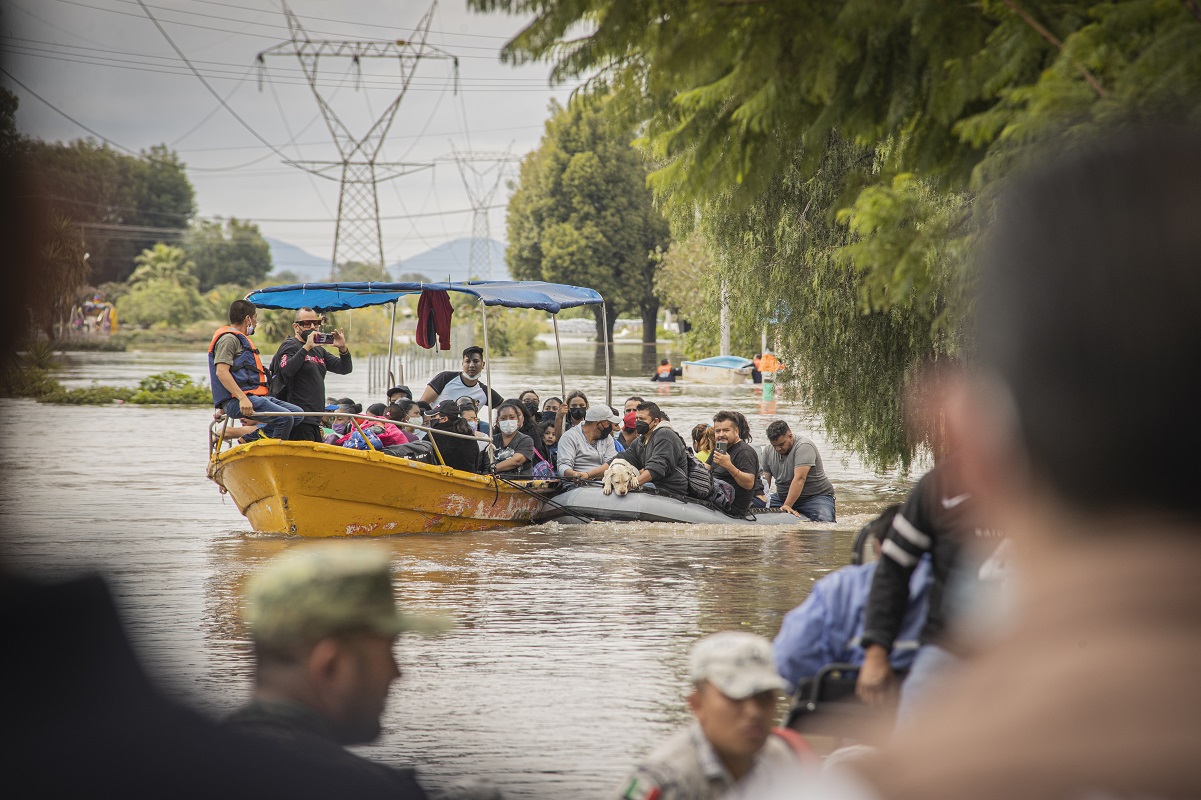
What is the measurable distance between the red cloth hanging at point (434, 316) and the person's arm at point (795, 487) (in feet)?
18.6

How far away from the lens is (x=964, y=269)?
5984mm

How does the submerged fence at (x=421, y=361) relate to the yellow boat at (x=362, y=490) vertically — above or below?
above

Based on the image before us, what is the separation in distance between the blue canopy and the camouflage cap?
46.9ft

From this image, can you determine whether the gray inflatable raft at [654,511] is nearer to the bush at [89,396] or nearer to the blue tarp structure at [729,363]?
the bush at [89,396]

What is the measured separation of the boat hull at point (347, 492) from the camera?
14.5 m

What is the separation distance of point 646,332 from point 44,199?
8737cm

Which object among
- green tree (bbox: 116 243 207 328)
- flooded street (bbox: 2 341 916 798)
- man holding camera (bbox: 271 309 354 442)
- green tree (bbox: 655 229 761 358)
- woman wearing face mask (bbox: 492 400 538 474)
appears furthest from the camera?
green tree (bbox: 116 243 207 328)

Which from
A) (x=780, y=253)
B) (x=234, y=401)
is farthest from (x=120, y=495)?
(x=780, y=253)

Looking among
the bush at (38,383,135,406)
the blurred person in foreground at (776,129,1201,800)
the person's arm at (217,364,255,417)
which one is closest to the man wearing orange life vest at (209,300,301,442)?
the person's arm at (217,364,255,417)

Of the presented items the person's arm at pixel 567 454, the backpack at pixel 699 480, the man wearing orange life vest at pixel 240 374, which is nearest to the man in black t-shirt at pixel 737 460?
the backpack at pixel 699 480

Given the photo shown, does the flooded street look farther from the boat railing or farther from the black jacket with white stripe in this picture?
the black jacket with white stripe

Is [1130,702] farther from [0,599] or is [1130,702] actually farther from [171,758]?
[171,758]

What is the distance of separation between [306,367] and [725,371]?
122 feet

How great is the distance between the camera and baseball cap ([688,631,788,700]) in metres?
3.56
